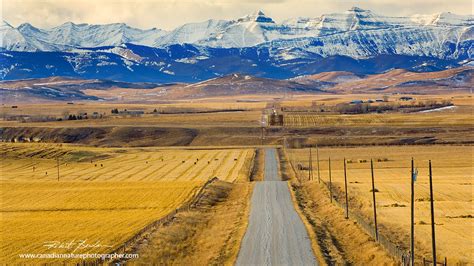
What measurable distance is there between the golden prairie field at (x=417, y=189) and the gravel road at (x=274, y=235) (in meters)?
5.68

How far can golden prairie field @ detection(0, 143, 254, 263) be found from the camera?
164ft

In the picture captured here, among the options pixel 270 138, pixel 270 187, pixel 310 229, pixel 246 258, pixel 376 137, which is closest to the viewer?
pixel 246 258

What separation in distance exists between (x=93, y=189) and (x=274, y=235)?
40222mm

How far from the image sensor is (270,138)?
16838 cm

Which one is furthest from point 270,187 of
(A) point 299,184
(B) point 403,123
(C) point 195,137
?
(B) point 403,123

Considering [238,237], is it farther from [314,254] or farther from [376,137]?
[376,137]

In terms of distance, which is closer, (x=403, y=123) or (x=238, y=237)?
(x=238, y=237)

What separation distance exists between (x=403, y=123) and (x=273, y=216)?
418ft
